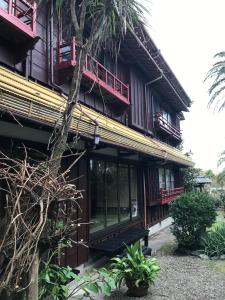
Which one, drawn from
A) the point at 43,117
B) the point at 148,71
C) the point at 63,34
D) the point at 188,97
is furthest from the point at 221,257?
the point at 188,97

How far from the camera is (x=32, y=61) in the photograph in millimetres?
6996

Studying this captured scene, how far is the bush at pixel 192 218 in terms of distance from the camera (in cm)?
933

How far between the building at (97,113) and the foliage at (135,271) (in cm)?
93

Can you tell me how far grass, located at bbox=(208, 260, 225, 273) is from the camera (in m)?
7.50

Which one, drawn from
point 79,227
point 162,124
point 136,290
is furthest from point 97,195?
point 162,124

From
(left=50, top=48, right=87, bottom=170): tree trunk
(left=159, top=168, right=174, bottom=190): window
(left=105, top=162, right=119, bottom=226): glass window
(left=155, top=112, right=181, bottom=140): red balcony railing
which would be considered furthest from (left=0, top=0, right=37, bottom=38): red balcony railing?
(left=159, top=168, right=174, bottom=190): window

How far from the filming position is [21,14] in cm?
651

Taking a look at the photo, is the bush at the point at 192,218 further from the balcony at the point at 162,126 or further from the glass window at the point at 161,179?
the balcony at the point at 162,126

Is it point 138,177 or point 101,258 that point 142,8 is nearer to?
point 101,258

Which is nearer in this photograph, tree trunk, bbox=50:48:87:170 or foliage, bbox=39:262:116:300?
tree trunk, bbox=50:48:87:170

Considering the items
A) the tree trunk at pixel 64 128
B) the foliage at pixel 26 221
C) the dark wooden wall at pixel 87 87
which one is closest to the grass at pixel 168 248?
the dark wooden wall at pixel 87 87

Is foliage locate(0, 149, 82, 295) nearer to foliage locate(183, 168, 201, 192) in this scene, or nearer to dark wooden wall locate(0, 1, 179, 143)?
dark wooden wall locate(0, 1, 179, 143)

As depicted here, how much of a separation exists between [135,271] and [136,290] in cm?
31

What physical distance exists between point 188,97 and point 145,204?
8731 millimetres
